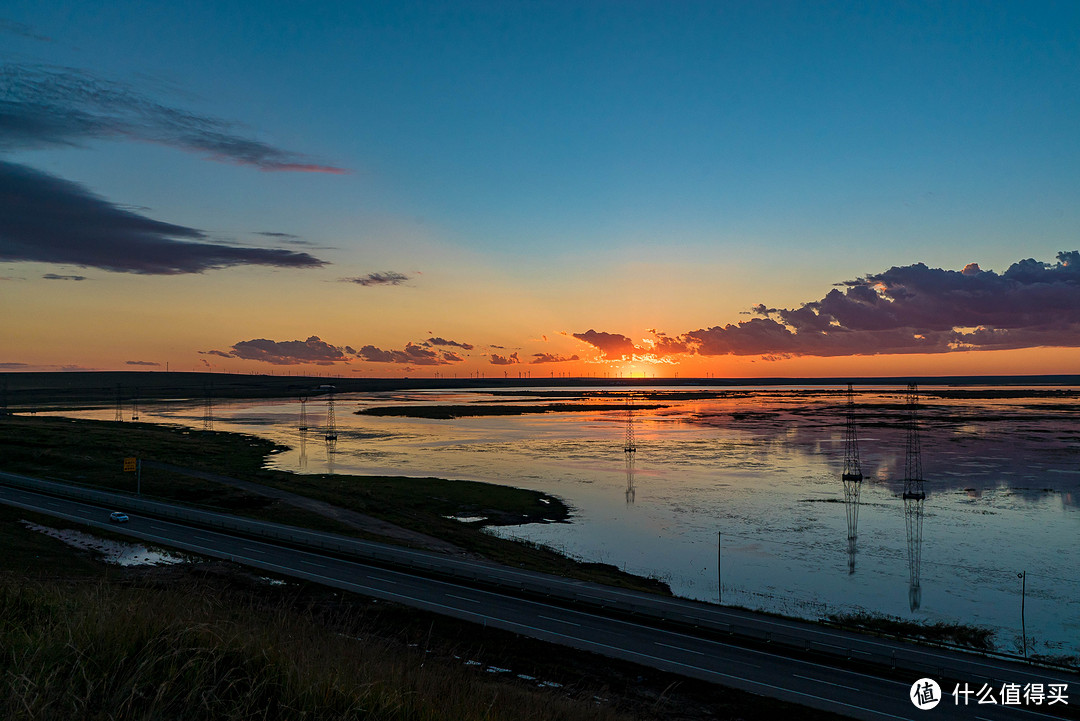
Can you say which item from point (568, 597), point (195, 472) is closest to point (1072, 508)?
point (568, 597)

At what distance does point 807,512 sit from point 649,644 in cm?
4601

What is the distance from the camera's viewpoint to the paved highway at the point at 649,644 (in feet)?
99.5

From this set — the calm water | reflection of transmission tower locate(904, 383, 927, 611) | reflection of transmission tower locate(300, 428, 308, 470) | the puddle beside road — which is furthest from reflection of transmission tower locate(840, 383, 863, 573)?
reflection of transmission tower locate(300, 428, 308, 470)

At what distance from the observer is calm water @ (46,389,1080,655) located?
48.8m

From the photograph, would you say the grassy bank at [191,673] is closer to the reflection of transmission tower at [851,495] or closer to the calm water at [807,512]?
the calm water at [807,512]

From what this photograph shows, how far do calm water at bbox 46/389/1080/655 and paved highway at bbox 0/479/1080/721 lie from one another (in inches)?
441

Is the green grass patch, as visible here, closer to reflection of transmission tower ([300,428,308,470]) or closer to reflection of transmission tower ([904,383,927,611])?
reflection of transmission tower ([904,383,927,611])

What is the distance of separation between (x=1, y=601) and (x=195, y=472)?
96667mm

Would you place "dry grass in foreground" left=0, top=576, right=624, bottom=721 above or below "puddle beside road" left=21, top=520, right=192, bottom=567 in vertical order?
above

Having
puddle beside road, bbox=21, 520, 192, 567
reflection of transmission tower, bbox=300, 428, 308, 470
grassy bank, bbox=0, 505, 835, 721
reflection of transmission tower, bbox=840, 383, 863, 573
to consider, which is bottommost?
reflection of transmission tower, bbox=300, 428, 308, 470

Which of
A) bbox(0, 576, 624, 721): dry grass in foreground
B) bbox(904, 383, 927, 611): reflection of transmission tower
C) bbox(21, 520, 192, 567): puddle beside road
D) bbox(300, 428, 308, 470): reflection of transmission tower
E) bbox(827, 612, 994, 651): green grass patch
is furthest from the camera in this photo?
bbox(300, 428, 308, 470): reflection of transmission tower

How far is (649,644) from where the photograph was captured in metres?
37.3

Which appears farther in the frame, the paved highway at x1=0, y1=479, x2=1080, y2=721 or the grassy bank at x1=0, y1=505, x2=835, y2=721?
the paved highway at x1=0, y1=479, x2=1080, y2=721

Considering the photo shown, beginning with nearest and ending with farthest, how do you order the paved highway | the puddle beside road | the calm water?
the paved highway < the calm water < the puddle beside road
